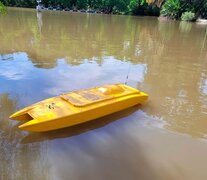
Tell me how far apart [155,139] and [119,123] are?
910mm

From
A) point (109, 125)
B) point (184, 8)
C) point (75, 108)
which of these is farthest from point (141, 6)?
point (75, 108)

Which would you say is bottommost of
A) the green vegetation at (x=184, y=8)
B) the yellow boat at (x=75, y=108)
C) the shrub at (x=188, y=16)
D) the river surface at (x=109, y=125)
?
the river surface at (x=109, y=125)

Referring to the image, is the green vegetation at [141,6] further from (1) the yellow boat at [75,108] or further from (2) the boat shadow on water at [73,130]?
(2) the boat shadow on water at [73,130]

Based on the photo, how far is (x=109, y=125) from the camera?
18.1 feet

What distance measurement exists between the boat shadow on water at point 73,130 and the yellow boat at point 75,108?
0.16 m

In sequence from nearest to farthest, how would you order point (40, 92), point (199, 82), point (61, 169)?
point (61, 169) < point (40, 92) < point (199, 82)

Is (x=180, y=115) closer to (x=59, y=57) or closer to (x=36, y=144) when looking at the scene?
(x=36, y=144)

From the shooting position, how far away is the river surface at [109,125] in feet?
13.6

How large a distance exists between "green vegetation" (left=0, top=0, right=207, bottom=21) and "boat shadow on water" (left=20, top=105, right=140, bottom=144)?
38510 mm

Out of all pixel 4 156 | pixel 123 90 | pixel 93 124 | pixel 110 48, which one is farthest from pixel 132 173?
pixel 110 48

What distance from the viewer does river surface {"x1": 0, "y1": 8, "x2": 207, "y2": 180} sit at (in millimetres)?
4160

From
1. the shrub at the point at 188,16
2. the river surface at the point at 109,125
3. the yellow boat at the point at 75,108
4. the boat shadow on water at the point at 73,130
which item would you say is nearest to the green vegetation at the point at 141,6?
the shrub at the point at 188,16

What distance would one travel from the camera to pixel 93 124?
215 inches

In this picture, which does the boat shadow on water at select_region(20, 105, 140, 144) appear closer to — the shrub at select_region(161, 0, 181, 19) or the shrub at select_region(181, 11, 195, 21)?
the shrub at select_region(181, 11, 195, 21)
